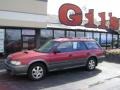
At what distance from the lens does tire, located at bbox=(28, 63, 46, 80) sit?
10609 mm

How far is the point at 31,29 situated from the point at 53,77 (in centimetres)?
1066

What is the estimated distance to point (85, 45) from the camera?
42.3 ft

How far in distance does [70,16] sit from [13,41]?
629 cm

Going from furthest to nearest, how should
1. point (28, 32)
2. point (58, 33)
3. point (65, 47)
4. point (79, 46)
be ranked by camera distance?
1. point (58, 33)
2. point (28, 32)
3. point (79, 46)
4. point (65, 47)

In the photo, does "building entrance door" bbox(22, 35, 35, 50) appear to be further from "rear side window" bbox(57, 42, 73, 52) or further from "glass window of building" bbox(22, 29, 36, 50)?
"rear side window" bbox(57, 42, 73, 52)

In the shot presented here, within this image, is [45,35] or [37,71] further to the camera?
[45,35]

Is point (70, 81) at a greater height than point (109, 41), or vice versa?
point (109, 41)

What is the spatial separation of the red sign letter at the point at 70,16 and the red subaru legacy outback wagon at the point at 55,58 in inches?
406

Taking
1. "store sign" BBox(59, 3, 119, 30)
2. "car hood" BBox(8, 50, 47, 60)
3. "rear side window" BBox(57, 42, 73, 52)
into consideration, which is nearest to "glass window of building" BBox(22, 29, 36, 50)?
"store sign" BBox(59, 3, 119, 30)

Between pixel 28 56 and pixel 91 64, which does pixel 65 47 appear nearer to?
pixel 91 64

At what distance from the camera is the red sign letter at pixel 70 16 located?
23500 millimetres

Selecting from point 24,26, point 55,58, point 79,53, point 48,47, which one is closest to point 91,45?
point 79,53

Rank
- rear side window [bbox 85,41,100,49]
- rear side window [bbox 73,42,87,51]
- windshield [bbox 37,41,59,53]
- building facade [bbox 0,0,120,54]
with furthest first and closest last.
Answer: building facade [bbox 0,0,120,54] < rear side window [bbox 85,41,100,49] < rear side window [bbox 73,42,87,51] < windshield [bbox 37,41,59,53]

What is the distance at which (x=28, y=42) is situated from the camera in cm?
2144
